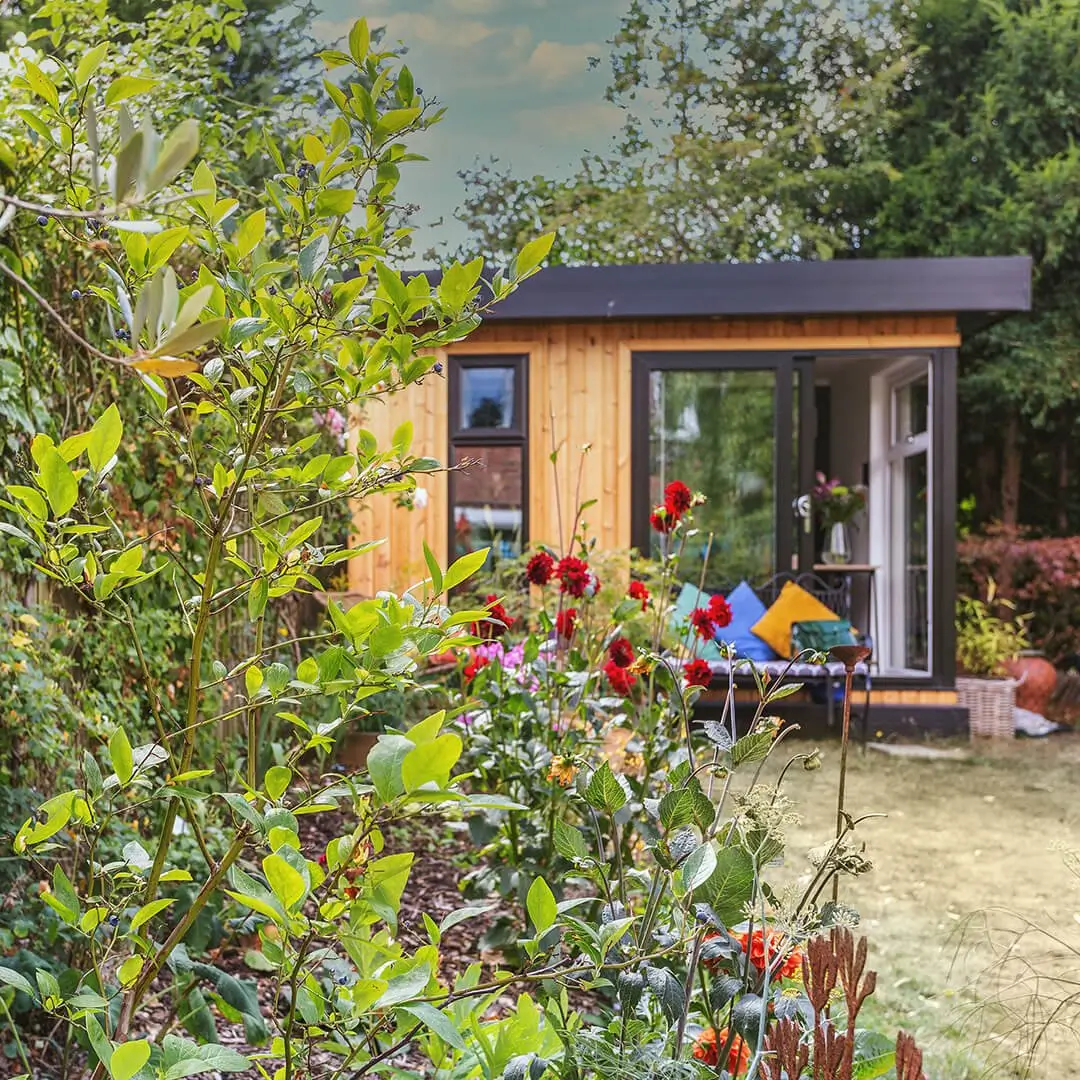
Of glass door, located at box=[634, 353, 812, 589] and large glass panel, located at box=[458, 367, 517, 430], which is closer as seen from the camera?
glass door, located at box=[634, 353, 812, 589]

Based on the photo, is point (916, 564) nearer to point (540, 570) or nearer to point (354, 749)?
point (354, 749)

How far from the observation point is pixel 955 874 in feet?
12.2

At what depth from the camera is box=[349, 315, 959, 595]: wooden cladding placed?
705cm

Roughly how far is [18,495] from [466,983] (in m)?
0.66

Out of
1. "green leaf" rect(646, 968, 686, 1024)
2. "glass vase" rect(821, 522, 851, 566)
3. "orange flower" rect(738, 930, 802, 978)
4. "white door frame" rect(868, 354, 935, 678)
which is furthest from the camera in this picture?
"glass vase" rect(821, 522, 851, 566)

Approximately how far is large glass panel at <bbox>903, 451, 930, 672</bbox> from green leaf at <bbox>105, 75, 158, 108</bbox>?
682 cm

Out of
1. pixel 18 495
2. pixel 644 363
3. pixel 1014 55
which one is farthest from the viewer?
pixel 1014 55

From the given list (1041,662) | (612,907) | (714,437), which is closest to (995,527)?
(1041,662)

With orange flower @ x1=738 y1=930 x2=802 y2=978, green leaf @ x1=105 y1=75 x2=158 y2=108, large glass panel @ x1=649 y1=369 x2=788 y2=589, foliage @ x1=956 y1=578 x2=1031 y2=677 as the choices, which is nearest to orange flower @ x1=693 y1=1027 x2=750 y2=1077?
orange flower @ x1=738 y1=930 x2=802 y2=978

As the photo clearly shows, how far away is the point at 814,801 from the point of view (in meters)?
4.78

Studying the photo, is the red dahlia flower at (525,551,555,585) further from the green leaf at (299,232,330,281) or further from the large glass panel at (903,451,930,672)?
the large glass panel at (903,451,930,672)

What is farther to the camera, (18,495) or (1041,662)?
(1041,662)

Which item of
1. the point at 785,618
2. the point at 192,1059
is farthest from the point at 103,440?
the point at 785,618

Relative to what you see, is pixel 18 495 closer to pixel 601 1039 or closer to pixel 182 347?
pixel 182 347
